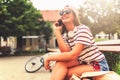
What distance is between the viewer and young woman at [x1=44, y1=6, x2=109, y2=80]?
12.8ft

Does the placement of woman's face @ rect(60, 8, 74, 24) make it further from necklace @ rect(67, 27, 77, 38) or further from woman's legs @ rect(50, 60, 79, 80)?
woman's legs @ rect(50, 60, 79, 80)

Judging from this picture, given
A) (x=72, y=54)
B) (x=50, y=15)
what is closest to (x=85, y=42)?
(x=72, y=54)

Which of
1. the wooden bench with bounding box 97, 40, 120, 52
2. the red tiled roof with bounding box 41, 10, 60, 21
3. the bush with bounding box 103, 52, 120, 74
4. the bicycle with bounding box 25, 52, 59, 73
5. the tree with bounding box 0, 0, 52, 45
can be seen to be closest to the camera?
the wooden bench with bounding box 97, 40, 120, 52

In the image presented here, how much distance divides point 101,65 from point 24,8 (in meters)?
42.9

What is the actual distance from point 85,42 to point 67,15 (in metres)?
0.35

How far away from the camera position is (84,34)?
3.99 m

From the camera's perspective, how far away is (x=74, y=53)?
153 inches

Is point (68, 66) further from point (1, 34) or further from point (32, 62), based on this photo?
point (1, 34)

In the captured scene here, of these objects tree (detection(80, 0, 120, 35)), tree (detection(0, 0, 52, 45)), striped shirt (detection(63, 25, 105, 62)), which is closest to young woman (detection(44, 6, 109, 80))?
striped shirt (detection(63, 25, 105, 62))

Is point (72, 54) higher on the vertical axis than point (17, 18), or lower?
higher

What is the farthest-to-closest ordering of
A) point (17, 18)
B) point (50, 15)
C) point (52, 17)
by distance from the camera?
point (50, 15) → point (52, 17) → point (17, 18)

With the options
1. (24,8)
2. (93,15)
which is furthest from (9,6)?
(93,15)

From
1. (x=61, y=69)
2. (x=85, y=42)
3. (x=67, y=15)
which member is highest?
(x=67, y=15)

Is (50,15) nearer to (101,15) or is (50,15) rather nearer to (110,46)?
(101,15)
